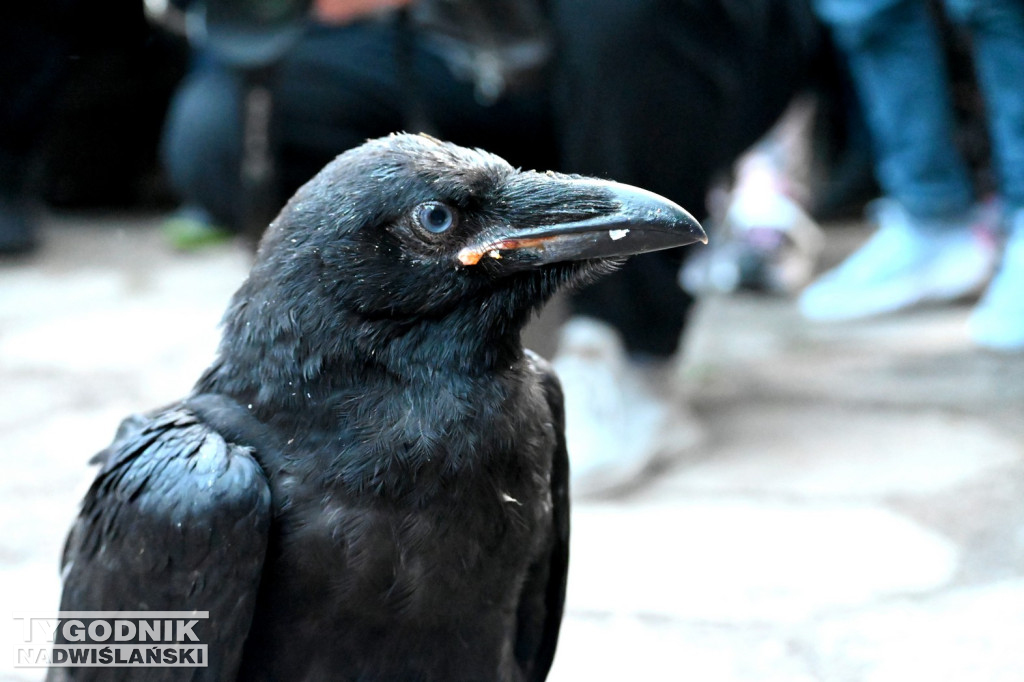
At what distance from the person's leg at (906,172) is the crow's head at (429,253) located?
3214 millimetres

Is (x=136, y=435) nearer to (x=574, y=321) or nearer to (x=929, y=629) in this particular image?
(x=929, y=629)

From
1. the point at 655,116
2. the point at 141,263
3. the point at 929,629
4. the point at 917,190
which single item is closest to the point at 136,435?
the point at 929,629

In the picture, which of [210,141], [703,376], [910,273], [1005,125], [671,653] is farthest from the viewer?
[210,141]

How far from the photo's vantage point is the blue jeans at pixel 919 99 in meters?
4.25

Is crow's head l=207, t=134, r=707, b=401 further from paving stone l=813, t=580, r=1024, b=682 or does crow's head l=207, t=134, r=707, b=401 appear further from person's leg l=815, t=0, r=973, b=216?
person's leg l=815, t=0, r=973, b=216

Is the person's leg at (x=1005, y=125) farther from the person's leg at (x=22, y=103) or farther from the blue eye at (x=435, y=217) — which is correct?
the person's leg at (x=22, y=103)

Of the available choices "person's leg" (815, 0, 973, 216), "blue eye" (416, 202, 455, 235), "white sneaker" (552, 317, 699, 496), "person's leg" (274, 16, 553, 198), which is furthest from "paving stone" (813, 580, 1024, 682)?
"person's leg" (815, 0, 973, 216)

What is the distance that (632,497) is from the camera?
341 cm

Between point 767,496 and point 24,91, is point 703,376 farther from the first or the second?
point 24,91

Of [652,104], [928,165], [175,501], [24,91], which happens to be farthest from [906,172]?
[24,91]

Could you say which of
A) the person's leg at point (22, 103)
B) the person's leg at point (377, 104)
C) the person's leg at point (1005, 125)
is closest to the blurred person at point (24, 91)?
the person's leg at point (22, 103)

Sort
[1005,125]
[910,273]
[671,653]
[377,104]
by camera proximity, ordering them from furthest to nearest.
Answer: [910,273] → [377,104] → [1005,125] → [671,653]

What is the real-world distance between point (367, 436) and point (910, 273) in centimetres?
385

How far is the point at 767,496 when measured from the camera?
335 centimetres
